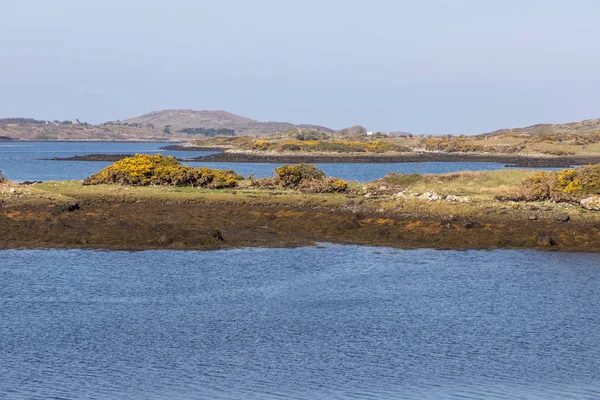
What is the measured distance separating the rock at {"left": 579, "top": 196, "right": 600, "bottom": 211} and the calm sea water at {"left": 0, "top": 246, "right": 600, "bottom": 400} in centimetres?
926

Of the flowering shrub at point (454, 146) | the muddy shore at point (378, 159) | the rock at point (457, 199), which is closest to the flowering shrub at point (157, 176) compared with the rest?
the rock at point (457, 199)

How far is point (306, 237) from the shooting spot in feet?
138

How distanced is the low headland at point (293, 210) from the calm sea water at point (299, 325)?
226cm

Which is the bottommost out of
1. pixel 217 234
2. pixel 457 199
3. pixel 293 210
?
pixel 217 234

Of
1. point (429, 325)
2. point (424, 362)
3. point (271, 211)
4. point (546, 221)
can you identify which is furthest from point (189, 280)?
point (546, 221)

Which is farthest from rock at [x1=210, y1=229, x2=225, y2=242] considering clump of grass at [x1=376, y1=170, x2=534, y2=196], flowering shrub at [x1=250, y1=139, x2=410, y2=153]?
flowering shrub at [x1=250, y1=139, x2=410, y2=153]

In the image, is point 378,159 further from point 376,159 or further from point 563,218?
point 563,218

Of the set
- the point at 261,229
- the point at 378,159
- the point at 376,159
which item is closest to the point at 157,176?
the point at 261,229

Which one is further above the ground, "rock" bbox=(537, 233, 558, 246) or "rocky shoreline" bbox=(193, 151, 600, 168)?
"rock" bbox=(537, 233, 558, 246)

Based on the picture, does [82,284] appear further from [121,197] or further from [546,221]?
[546,221]

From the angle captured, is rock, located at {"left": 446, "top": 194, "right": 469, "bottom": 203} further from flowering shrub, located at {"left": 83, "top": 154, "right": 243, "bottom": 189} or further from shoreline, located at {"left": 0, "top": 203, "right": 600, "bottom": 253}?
flowering shrub, located at {"left": 83, "top": 154, "right": 243, "bottom": 189}

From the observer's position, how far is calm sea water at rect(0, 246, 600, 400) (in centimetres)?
1995

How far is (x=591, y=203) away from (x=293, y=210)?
15.6 metres

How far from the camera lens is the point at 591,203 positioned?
46.0 meters
